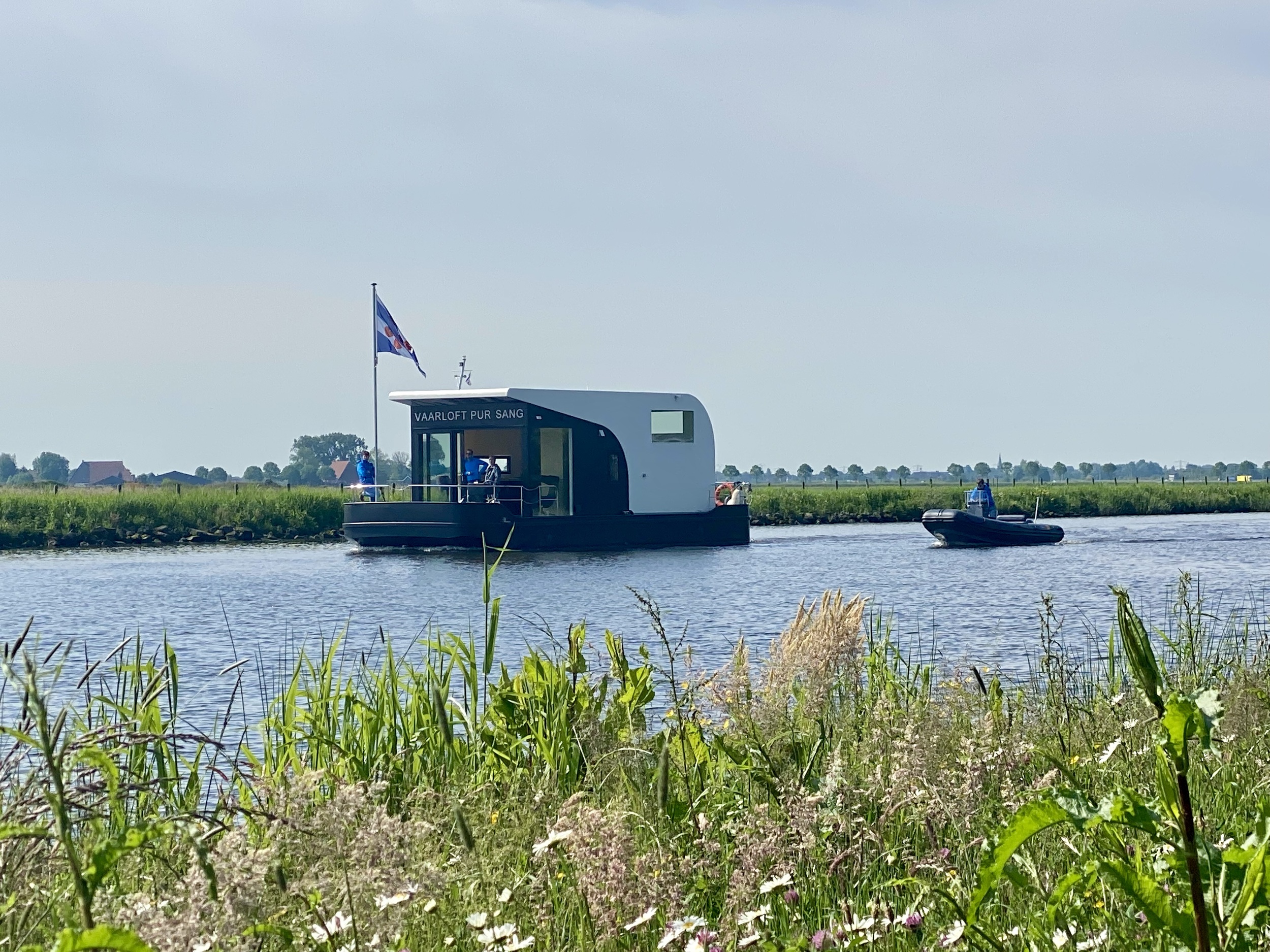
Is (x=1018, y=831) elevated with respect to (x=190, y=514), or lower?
lower

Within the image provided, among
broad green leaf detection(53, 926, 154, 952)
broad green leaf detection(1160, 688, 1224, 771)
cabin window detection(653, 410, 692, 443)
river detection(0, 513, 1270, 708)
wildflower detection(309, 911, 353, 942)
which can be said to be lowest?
river detection(0, 513, 1270, 708)

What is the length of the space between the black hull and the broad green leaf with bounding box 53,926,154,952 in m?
26.4

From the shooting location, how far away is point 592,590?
20.8 meters

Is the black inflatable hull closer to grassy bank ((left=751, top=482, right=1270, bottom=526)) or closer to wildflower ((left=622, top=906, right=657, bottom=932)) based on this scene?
grassy bank ((left=751, top=482, right=1270, bottom=526))

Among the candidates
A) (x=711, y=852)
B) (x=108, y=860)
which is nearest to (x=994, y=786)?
(x=711, y=852)

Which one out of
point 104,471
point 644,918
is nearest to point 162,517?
point 644,918

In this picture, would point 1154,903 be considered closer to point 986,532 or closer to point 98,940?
point 98,940

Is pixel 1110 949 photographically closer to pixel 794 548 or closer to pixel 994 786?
pixel 994 786

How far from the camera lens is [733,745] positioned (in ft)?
16.7

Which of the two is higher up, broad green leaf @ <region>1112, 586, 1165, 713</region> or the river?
broad green leaf @ <region>1112, 586, 1165, 713</region>

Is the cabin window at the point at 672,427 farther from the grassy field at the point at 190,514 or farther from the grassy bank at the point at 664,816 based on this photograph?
the grassy bank at the point at 664,816

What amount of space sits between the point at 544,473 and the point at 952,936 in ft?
90.6

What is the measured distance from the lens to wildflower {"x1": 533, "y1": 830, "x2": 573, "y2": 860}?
117 inches

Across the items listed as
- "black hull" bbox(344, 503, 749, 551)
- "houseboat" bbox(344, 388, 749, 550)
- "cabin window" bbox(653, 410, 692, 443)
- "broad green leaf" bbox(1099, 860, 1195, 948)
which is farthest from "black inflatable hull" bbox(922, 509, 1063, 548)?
Result: "broad green leaf" bbox(1099, 860, 1195, 948)
